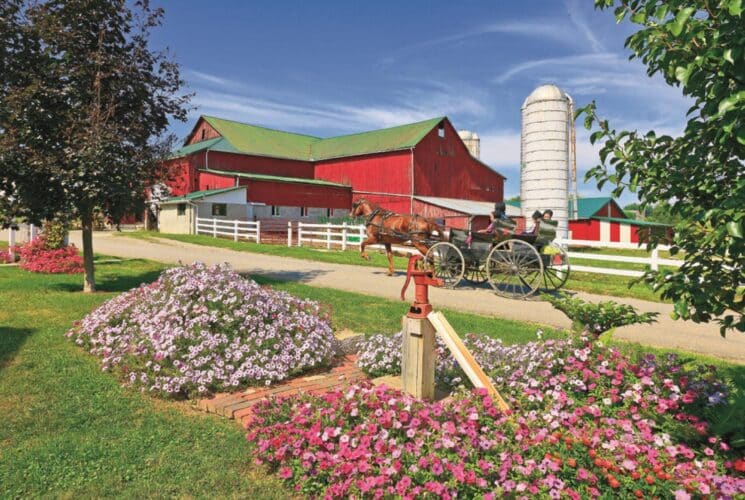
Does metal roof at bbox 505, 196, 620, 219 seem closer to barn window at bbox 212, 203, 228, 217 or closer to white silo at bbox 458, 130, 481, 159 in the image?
white silo at bbox 458, 130, 481, 159

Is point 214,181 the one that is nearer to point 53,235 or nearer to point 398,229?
point 53,235

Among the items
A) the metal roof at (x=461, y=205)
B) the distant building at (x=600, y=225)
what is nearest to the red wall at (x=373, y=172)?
the metal roof at (x=461, y=205)

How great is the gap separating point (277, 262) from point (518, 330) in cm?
1128

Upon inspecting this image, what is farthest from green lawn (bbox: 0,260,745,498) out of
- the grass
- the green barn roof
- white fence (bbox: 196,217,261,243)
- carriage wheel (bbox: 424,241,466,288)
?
the green barn roof

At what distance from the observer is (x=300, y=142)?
43438 mm

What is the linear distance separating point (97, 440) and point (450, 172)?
118 feet

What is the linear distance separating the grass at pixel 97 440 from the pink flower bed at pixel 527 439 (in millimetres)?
309

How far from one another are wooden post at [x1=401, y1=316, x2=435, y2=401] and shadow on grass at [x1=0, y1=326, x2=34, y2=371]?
436 cm

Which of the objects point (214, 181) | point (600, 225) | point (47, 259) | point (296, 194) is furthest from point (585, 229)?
point (47, 259)

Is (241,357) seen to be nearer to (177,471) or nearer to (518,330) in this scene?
(177,471)

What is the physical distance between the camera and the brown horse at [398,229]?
12992 mm

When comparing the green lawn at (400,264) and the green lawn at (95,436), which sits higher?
the green lawn at (400,264)

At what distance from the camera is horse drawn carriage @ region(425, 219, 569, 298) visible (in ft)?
34.0

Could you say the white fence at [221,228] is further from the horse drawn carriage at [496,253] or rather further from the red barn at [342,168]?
the horse drawn carriage at [496,253]
